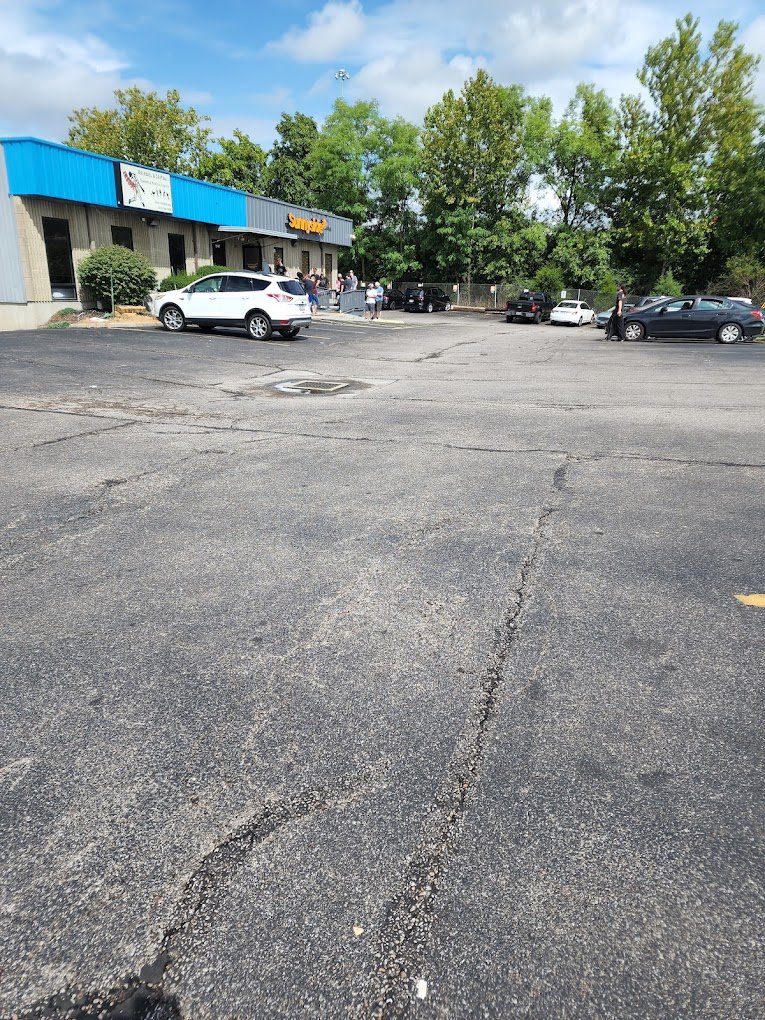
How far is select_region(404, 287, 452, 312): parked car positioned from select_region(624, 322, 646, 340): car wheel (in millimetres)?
23045

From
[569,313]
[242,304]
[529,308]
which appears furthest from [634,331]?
[242,304]

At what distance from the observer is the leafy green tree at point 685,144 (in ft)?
167

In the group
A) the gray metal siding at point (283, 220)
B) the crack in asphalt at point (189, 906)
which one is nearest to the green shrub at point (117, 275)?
the gray metal siding at point (283, 220)

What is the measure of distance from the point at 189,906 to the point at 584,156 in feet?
204

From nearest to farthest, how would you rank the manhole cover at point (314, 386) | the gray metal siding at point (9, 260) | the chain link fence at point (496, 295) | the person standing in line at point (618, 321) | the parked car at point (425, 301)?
the manhole cover at point (314, 386), the gray metal siding at point (9, 260), the person standing in line at point (618, 321), the parked car at point (425, 301), the chain link fence at point (496, 295)

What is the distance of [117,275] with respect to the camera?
2388 centimetres

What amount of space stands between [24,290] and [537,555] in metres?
23.6

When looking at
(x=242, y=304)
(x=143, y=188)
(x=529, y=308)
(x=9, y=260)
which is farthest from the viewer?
(x=529, y=308)

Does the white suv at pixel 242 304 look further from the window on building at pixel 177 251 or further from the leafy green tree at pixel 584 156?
the leafy green tree at pixel 584 156

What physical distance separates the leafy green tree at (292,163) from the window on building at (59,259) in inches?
1625

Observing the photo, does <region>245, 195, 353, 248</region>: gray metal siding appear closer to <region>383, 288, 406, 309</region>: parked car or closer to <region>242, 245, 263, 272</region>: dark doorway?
<region>242, 245, 263, 272</region>: dark doorway

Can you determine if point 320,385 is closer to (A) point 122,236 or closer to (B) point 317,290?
(A) point 122,236

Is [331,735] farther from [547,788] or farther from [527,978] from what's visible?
[527,978]

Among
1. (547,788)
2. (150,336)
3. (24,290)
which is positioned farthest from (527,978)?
(24,290)
